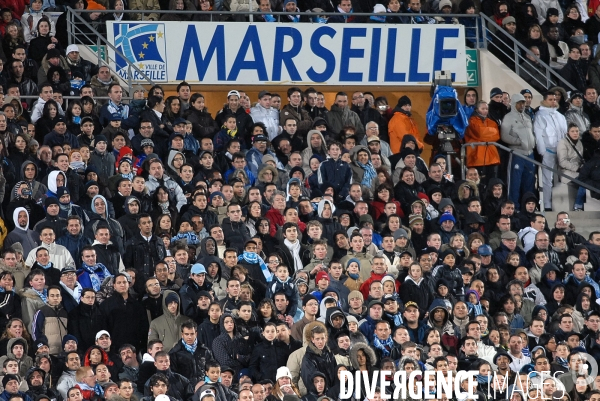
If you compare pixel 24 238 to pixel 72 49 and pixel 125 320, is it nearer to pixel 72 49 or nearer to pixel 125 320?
pixel 125 320

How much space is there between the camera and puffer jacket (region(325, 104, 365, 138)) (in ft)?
72.2

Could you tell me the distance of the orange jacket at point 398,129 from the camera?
2230 cm

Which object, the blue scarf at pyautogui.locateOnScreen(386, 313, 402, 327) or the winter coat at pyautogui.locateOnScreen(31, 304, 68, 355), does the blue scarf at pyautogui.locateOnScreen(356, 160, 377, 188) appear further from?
the winter coat at pyautogui.locateOnScreen(31, 304, 68, 355)

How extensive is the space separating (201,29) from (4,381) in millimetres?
8400

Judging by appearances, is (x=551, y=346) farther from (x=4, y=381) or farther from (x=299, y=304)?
(x=4, y=381)

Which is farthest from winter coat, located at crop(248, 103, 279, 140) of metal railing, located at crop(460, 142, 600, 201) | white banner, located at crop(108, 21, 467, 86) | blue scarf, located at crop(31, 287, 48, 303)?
blue scarf, located at crop(31, 287, 48, 303)

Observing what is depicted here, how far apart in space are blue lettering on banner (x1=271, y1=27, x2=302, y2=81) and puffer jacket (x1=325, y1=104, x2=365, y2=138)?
1653 mm

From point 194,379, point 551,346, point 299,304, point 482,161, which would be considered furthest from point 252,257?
point 482,161

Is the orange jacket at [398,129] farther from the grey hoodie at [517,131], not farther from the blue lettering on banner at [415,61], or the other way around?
the blue lettering on banner at [415,61]

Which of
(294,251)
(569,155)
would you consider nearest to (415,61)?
(569,155)

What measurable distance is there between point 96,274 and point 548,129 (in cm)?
753

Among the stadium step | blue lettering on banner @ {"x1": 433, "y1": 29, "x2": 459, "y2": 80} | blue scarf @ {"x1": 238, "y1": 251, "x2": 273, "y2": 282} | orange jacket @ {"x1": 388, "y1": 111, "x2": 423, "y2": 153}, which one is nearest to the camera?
blue scarf @ {"x1": 238, "y1": 251, "x2": 273, "y2": 282}

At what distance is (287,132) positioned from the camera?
846 inches

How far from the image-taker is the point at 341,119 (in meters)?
22.1
